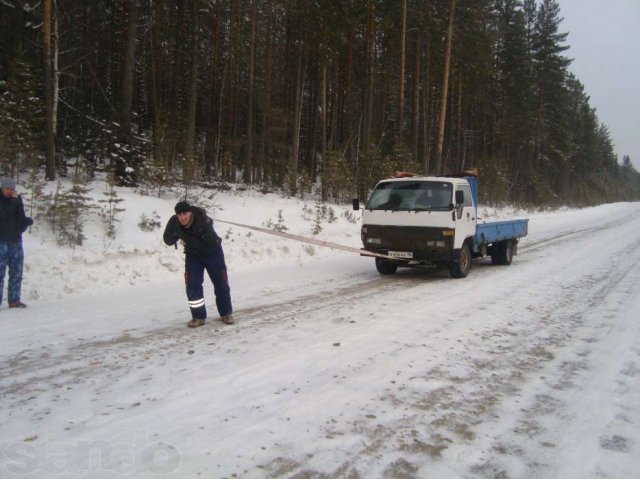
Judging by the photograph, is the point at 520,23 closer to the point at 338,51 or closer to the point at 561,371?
the point at 338,51

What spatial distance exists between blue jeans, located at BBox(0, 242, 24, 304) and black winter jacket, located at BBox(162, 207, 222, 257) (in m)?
2.77

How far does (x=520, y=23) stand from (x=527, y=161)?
18105 mm

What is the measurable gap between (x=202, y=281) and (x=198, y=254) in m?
0.39

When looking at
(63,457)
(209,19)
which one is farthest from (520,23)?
(63,457)

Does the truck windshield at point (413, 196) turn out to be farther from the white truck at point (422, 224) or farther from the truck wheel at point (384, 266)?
the truck wheel at point (384, 266)

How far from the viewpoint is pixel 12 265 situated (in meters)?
7.29

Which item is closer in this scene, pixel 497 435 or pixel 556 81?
pixel 497 435

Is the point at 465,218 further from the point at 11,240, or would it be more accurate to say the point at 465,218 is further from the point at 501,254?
the point at 11,240

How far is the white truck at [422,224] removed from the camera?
1016cm

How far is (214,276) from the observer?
6641 mm

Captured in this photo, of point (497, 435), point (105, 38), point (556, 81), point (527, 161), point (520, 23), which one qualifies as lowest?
point (497, 435)

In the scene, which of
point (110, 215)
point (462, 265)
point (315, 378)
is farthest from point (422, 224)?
point (110, 215)

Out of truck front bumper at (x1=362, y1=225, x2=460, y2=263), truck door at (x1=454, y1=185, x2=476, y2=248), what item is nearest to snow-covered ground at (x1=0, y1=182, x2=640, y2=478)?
truck front bumper at (x1=362, y1=225, x2=460, y2=263)

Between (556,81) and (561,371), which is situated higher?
(556,81)
